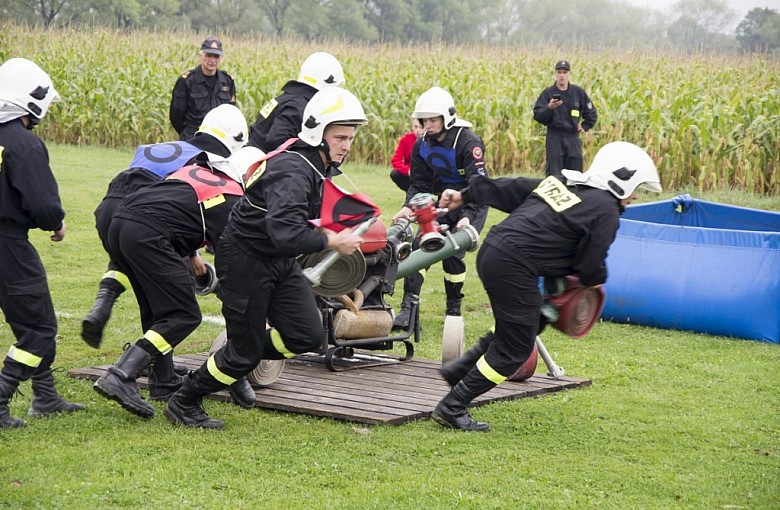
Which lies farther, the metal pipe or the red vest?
the metal pipe

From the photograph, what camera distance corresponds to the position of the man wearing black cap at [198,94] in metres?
13.0

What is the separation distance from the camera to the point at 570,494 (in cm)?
525

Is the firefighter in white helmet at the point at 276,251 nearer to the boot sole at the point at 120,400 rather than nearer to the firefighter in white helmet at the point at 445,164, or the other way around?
the boot sole at the point at 120,400

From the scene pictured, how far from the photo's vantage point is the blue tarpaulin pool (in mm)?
9477

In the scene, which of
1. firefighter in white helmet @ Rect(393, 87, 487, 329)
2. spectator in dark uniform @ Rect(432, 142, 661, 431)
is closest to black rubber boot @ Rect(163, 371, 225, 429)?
spectator in dark uniform @ Rect(432, 142, 661, 431)

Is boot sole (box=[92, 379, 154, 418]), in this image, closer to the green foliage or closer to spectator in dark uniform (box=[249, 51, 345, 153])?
Result: spectator in dark uniform (box=[249, 51, 345, 153])

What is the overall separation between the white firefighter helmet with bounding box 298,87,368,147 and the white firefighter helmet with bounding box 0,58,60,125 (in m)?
1.46

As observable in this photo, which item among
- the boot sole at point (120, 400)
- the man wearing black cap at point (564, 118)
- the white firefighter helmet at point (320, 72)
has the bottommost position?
the boot sole at point (120, 400)

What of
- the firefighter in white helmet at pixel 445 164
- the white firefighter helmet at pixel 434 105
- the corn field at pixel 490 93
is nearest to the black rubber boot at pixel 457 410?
the firefighter in white helmet at pixel 445 164

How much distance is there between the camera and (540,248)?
20.3 feet

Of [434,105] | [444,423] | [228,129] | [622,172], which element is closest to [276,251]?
[228,129]

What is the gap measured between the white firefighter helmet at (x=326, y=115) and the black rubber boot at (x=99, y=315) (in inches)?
83.7

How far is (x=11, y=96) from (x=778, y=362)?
6187 mm

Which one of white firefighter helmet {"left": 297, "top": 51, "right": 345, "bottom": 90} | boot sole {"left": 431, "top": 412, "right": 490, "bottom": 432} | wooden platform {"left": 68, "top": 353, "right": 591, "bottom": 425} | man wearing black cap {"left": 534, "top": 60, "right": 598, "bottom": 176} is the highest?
white firefighter helmet {"left": 297, "top": 51, "right": 345, "bottom": 90}
